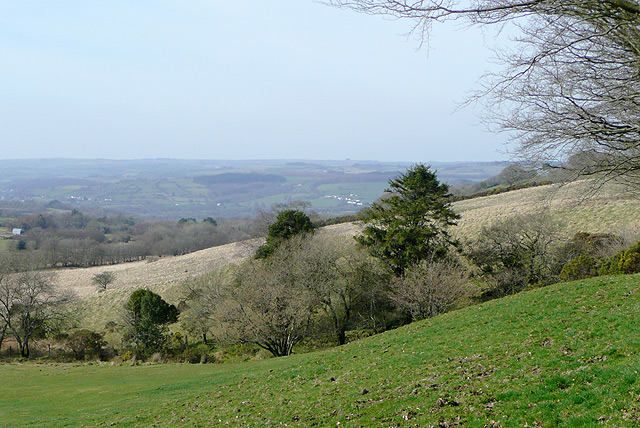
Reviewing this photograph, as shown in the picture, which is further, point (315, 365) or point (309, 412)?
point (315, 365)

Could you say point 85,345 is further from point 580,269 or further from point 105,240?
point 105,240

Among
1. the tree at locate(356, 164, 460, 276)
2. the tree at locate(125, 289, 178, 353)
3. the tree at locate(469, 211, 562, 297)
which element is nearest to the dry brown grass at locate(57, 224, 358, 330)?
the tree at locate(125, 289, 178, 353)

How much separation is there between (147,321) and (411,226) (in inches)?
893

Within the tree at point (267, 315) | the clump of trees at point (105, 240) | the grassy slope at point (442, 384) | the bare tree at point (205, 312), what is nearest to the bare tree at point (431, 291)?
the tree at point (267, 315)

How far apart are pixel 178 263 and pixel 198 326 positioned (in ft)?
102

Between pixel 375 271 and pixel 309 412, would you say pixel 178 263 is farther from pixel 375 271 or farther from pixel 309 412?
pixel 309 412

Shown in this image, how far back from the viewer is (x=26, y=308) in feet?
124

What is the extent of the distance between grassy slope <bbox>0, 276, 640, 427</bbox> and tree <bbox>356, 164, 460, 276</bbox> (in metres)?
13.6

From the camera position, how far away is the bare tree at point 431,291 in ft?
88.3

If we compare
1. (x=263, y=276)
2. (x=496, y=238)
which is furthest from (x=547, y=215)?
(x=263, y=276)

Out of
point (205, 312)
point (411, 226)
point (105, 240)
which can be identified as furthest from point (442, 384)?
point (105, 240)

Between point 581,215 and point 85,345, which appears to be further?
point 581,215

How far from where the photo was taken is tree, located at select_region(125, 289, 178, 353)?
112 feet

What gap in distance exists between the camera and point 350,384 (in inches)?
440
